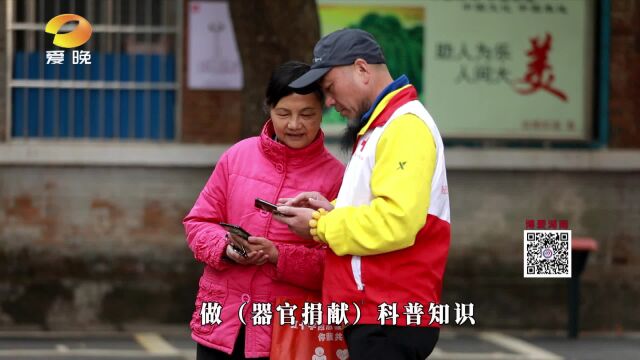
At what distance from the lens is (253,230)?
4.62 meters

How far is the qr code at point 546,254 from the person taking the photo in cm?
586

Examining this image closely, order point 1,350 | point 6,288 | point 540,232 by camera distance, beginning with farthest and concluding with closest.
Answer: point 6,288
point 1,350
point 540,232

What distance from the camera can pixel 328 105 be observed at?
4328 mm

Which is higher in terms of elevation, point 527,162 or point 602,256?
point 527,162

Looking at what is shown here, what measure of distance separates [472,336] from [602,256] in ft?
5.16

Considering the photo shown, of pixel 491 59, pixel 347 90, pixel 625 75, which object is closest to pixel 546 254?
pixel 347 90

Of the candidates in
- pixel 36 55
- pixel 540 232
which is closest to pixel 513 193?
pixel 36 55

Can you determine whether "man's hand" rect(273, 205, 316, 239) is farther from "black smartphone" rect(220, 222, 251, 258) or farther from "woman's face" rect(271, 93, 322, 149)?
"woman's face" rect(271, 93, 322, 149)

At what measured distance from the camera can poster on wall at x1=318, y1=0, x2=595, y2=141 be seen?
492 inches

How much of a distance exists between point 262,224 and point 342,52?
0.73m

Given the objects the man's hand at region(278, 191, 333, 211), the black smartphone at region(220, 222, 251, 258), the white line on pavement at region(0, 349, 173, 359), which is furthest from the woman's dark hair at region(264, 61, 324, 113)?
the white line on pavement at region(0, 349, 173, 359)

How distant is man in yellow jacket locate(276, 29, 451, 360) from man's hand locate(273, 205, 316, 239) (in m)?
0.03

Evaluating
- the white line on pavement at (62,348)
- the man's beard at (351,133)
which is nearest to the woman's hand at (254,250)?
the man's beard at (351,133)

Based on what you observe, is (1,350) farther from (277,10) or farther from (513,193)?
(513,193)
